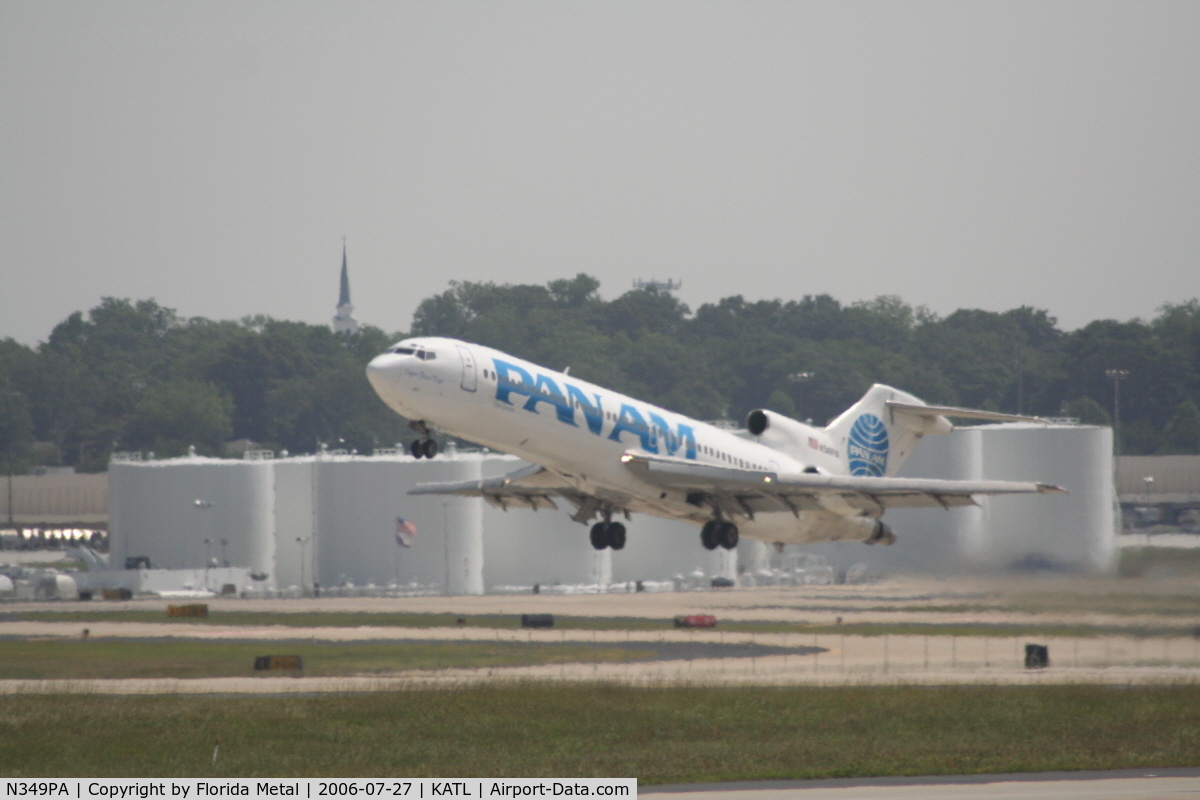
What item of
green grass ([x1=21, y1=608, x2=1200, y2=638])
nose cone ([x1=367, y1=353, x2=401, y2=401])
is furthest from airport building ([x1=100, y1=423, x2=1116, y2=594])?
nose cone ([x1=367, y1=353, x2=401, y2=401])

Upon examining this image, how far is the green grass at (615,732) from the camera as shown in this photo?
26547mm

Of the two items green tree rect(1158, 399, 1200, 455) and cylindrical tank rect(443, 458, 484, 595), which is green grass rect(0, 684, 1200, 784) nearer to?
cylindrical tank rect(443, 458, 484, 595)

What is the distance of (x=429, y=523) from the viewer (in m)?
84.5

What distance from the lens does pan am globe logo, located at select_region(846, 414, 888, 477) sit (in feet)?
168

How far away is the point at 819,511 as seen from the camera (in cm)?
4575

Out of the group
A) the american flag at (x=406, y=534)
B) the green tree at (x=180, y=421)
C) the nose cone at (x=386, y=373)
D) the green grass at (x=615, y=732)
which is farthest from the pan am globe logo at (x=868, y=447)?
the green tree at (x=180, y=421)

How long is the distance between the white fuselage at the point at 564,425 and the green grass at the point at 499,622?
12.5ft

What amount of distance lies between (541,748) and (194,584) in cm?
5659

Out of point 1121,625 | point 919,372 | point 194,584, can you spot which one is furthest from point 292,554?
point 919,372

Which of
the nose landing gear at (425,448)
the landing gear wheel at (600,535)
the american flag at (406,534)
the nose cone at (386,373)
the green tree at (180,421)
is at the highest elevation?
the green tree at (180,421)

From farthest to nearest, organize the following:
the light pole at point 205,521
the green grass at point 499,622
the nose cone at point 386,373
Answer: the light pole at point 205,521, the green grass at point 499,622, the nose cone at point 386,373

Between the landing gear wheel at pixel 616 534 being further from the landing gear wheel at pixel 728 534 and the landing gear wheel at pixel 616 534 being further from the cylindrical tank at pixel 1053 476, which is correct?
the cylindrical tank at pixel 1053 476

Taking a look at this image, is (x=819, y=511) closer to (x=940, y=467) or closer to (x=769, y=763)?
(x=769, y=763)

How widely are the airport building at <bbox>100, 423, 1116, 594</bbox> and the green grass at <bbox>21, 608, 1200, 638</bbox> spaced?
20607 mm
